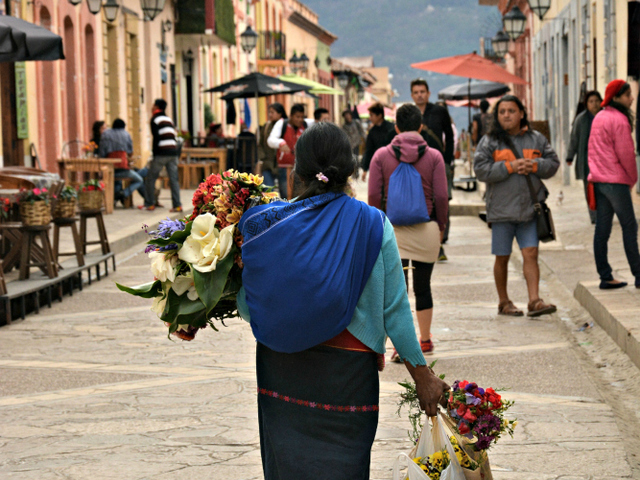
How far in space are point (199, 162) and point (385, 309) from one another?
2279 centimetres

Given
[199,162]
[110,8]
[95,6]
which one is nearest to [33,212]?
[95,6]

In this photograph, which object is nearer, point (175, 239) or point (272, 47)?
point (175, 239)

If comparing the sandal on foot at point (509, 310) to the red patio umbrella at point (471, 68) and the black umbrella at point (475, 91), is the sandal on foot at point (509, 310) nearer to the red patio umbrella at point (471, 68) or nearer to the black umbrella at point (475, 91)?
the red patio umbrella at point (471, 68)

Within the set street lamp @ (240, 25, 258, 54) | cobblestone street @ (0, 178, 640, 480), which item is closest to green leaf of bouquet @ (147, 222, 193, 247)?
cobblestone street @ (0, 178, 640, 480)

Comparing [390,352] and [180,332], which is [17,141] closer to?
[390,352]

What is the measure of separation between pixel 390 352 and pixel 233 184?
3.99 metres

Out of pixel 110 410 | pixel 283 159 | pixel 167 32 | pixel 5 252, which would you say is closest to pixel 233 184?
pixel 110 410

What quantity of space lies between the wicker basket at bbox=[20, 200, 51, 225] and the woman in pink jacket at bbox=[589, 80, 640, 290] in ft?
15.6

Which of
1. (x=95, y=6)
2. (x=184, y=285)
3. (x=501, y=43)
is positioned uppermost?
(x=501, y=43)

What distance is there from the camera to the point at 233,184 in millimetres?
3521

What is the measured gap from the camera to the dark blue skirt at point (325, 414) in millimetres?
3312

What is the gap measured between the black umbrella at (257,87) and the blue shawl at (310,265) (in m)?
20.7

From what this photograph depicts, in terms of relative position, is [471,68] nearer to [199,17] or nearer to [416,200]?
[416,200]

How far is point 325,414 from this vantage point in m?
3.33
